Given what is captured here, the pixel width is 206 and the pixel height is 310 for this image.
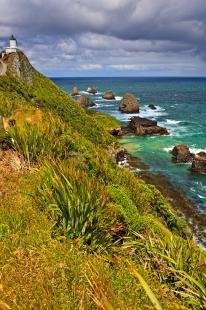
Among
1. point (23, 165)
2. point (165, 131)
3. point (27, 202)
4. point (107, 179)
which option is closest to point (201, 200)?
point (107, 179)

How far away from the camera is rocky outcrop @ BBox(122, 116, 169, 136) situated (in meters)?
65.4

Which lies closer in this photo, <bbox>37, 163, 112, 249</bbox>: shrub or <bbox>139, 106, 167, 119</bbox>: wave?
<bbox>37, 163, 112, 249</bbox>: shrub

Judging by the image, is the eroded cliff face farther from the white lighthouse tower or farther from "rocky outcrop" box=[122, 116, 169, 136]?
"rocky outcrop" box=[122, 116, 169, 136]

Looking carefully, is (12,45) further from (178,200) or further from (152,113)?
(152,113)

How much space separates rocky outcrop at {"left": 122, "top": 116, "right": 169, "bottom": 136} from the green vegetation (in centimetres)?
5094

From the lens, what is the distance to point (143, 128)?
65.8 meters

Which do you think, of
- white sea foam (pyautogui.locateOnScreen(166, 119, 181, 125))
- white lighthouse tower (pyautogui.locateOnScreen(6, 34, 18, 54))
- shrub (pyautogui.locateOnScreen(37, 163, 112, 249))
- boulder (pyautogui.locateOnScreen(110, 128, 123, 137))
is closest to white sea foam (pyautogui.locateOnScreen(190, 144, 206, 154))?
boulder (pyautogui.locateOnScreen(110, 128, 123, 137))

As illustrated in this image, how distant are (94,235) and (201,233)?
822 inches

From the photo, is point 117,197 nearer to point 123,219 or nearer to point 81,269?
point 123,219

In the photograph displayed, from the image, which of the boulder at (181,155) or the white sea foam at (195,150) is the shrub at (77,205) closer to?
the boulder at (181,155)

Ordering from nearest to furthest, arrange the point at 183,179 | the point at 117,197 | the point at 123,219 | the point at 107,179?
the point at 123,219 < the point at 117,197 < the point at 107,179 < the point at 183,179

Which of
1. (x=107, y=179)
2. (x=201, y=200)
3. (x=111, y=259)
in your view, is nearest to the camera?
(x=111, y=259)

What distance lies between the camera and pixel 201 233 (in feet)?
94.8

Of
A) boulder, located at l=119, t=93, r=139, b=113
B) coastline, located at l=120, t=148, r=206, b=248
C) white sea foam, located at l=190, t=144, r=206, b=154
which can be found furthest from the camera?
boulder, located at l=119, t=93, r=139, b=113
